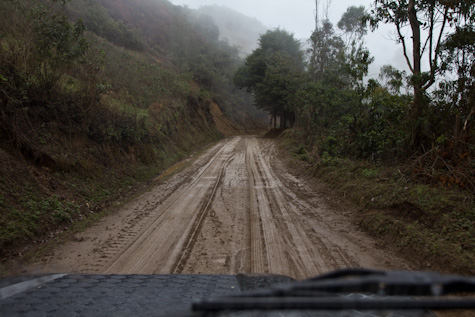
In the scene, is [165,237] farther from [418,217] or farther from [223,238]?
[418,217]

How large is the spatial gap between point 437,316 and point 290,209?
4.22 meters

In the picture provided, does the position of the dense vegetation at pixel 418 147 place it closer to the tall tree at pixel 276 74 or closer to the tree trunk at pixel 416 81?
the tree trunk at pixel 416 81

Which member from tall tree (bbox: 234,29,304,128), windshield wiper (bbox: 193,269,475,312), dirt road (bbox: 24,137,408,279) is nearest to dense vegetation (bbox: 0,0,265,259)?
dirt road (bbox: 24,137,408,279)

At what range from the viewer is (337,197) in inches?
318

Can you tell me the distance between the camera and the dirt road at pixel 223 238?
430 centimetres

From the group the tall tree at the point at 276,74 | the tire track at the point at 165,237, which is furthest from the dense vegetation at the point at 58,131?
the tall tree at the point at 276,74

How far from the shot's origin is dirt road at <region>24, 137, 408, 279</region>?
4297mm

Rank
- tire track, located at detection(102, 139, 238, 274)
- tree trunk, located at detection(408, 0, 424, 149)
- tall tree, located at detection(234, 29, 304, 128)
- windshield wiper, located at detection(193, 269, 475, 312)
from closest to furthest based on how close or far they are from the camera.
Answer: windshield wiper, located at detection(193, 269, 475, 312)
tire track, located at detection(102, 139, 238, 274)
tree trunk, located at detection(408, 0, 424, 149)
tall tree, located at detection(234, 29, 304, 128)

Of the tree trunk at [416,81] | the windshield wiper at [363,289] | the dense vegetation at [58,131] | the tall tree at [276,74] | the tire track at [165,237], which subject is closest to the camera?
the windshield wiper at [363,289]

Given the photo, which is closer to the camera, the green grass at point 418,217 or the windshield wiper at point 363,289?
the windshield wiper at point 363,289

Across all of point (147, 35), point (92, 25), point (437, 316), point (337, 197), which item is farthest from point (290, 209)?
point (147, 35)

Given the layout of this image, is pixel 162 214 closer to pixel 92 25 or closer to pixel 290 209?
pixel 290 209

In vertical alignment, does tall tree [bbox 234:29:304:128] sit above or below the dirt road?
above

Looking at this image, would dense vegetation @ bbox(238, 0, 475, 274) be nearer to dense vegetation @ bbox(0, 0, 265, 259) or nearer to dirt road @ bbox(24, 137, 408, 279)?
dirt road @ bbox(24, 137, 408, 279)
